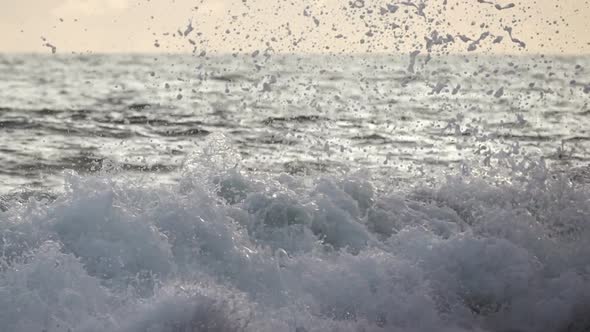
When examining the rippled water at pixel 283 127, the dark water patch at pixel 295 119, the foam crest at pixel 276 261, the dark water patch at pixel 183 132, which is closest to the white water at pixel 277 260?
the foam crest at pixel 276 261

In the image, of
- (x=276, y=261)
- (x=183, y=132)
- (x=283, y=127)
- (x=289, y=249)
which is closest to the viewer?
(x=276, y=261)

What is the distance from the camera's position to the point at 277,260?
762 cm

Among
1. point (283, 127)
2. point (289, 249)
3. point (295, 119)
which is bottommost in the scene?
point (295, 119)

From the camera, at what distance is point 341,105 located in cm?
2631

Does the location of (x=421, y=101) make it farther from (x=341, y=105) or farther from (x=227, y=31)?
(x=227, y=31)

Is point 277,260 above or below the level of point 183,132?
above

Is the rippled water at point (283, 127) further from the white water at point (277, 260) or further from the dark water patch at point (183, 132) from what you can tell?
the white water at point (277, 260)

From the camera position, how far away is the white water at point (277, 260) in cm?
666

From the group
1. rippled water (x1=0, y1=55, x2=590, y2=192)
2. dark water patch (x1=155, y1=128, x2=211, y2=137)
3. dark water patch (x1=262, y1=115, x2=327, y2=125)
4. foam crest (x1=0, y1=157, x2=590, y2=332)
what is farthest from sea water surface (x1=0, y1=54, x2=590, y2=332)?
dark water patch (x1=262, y1=115, x2=327, y2=125)

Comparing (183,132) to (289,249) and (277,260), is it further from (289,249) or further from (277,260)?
(277,260)

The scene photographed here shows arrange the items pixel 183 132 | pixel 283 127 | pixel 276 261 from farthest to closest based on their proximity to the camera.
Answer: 1. pixel 283 127
2. pixel 183 132
3. pixel 276 261

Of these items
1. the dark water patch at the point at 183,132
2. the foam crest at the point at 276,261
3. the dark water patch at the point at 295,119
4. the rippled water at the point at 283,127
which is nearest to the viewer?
the foam crest at the point at 276,261

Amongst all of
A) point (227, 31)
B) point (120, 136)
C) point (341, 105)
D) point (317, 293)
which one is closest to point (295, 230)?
point (317, 293)

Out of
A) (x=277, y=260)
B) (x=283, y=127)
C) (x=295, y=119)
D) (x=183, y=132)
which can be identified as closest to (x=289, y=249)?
(x=277, y=260)
